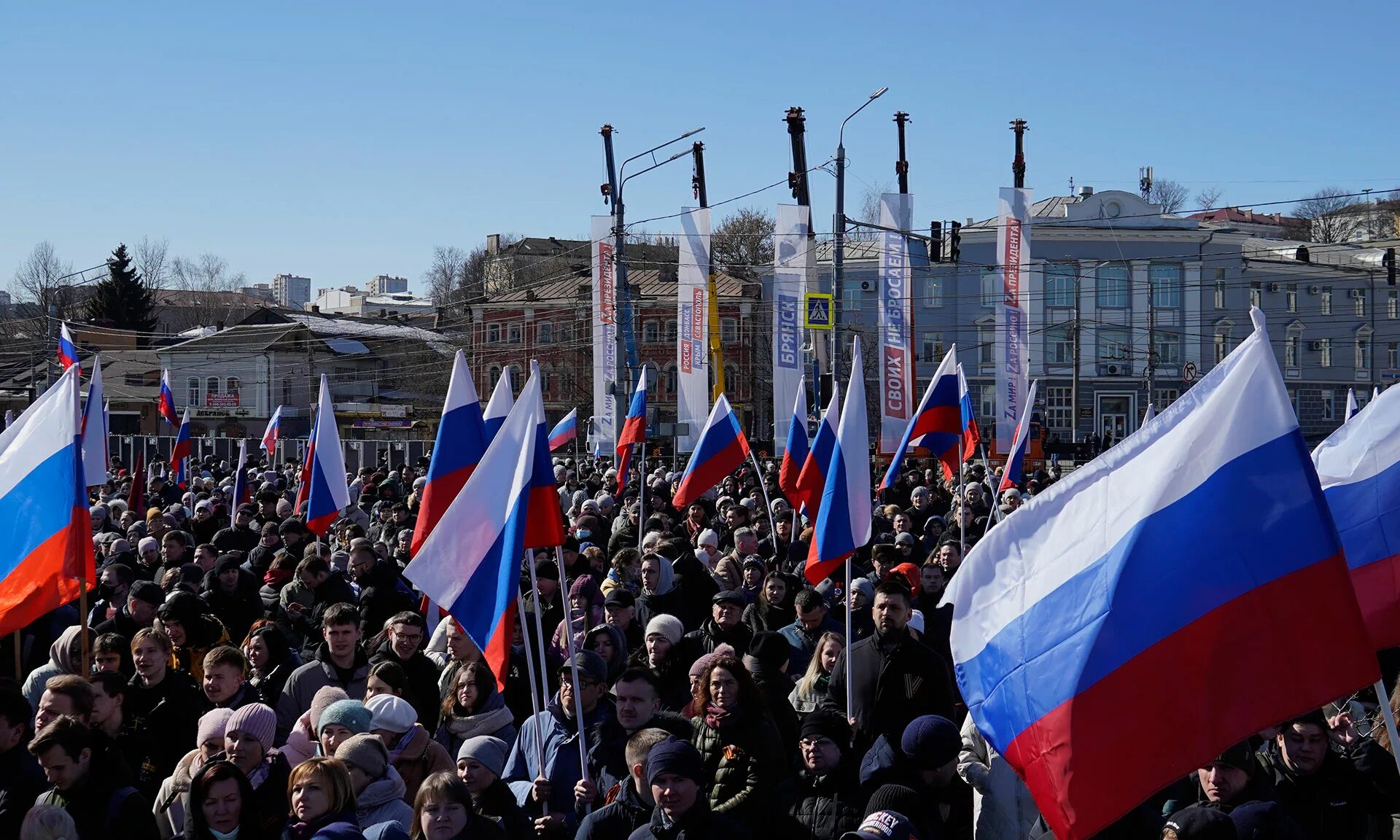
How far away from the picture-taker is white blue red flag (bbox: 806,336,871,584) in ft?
28.6

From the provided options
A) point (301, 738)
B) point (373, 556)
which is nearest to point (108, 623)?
point (373, 556)

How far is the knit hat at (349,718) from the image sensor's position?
574 cm

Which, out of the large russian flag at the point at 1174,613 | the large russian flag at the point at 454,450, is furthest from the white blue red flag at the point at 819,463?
the large russian flag at the point at 1174,613

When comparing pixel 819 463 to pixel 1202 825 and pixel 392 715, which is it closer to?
pixel 392 715

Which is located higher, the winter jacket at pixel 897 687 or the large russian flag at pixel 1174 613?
the large russian flag at pixel 1174 613

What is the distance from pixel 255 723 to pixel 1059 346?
2429 inches

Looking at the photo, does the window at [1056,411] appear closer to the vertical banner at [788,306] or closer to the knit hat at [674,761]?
the vertical banner at [788,306]

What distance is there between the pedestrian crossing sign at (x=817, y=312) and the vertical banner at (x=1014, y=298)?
4001 millimetres

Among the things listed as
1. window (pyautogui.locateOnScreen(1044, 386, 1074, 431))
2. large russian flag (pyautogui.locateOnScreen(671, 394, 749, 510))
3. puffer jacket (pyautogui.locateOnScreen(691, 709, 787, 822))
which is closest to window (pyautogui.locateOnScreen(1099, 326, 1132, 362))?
window (pyautogui.locateOnScreen(1044, 386, 1074, 431))

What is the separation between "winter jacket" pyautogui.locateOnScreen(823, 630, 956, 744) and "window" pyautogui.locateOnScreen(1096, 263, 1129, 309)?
58.6m

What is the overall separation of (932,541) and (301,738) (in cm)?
1023

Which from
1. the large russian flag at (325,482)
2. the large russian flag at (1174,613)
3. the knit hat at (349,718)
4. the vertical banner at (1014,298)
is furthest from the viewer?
the vertical banner at (1014,298)

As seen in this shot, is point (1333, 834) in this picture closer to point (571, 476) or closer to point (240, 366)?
point (571, 476)

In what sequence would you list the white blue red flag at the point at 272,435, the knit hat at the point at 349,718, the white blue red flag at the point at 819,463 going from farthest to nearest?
the white blue red flag at the point at 272,435 < the white blue red flag at the point at 819,463 < the knit hat at the point at 349,718
